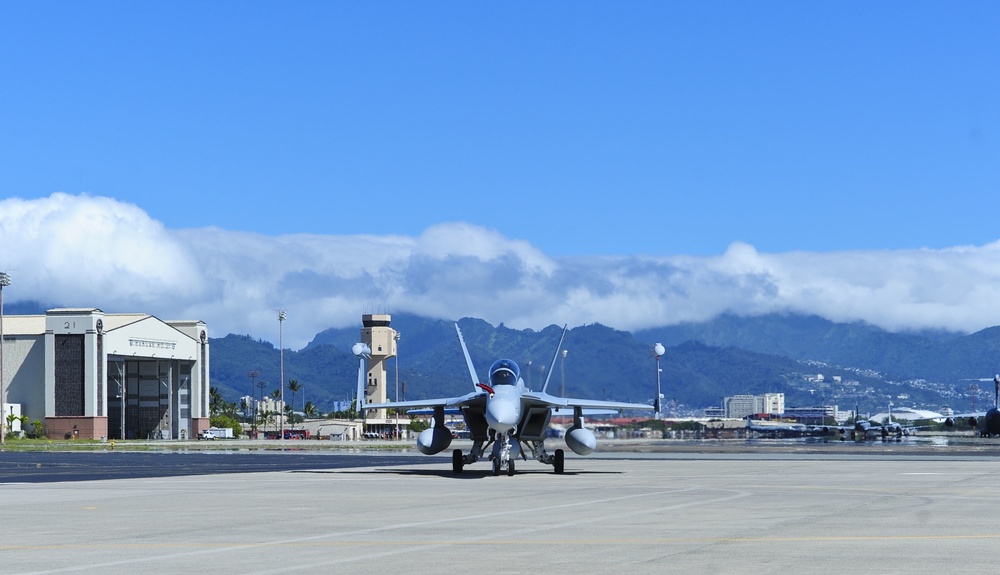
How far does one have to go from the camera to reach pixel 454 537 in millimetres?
19375

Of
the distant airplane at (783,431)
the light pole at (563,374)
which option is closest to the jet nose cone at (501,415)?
the light pole at (563,374)

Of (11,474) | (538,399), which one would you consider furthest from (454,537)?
(11,474)

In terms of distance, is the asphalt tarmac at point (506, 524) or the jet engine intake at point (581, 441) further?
the jet engine intake at point (581, 441)

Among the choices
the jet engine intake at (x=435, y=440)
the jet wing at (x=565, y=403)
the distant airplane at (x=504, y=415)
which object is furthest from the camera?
the jet engine intake at (x=435, y=440)

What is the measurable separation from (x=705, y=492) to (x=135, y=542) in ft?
53.4

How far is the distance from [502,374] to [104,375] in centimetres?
10274

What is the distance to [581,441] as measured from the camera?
143 ft

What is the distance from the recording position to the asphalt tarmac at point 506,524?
52.2ft

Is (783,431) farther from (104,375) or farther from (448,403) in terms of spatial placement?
(448,403)

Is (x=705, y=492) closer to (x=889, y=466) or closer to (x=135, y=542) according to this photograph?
(x=135, y=542)

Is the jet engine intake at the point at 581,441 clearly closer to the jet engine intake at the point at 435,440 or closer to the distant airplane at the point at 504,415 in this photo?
the distant airplane at the point at 504,415

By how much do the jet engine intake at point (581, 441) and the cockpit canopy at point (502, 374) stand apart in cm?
419

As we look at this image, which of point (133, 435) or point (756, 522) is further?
point (133, 435)

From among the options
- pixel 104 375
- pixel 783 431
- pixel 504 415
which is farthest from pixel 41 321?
pixel 504 415
